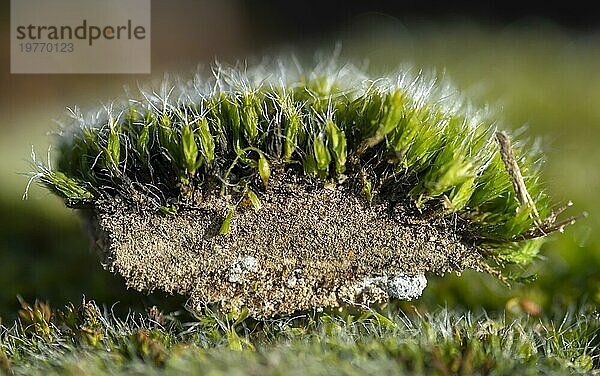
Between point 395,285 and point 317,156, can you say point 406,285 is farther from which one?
point 317,156

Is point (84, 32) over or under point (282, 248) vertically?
over

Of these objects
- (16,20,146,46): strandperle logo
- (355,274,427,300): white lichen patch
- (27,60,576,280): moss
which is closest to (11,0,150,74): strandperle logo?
(16,20,146,46): strandperle logo

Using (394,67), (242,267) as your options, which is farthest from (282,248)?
(394,67)

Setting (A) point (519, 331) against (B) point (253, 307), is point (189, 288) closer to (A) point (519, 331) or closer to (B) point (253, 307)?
(B) point (253, 307)

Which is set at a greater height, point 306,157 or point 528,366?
point 306,157

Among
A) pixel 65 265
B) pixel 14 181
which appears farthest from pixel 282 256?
pixel 14 181

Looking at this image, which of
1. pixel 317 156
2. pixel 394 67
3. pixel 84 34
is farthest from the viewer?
pixel 84 34
